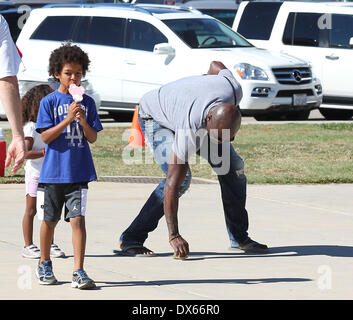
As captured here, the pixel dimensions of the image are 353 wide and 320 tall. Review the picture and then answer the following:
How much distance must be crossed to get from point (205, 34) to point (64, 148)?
1173 centimetres

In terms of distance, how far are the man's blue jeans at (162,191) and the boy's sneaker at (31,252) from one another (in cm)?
62

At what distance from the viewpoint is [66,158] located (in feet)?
21.7

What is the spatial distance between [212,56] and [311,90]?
5.85ft

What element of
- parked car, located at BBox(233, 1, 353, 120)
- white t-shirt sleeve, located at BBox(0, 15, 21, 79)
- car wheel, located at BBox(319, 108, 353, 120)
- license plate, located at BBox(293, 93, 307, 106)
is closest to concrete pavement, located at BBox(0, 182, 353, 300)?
white t-shirt sleeve, located at BBox(0, 15, 21, 79)

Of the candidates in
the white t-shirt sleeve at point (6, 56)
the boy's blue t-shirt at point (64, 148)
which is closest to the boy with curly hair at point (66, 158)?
the boy's blue t-shirt at point (64, 148)

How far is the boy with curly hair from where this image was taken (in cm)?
657

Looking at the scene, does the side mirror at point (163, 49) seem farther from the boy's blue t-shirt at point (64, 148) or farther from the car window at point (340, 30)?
the boy's blue t-shirt at point (64, 148)

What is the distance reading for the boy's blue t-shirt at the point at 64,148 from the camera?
21.7ft

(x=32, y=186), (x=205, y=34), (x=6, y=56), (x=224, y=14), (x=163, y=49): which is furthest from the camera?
(x=224, y=14)

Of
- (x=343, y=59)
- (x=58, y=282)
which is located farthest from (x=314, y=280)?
(x=343, y=59)

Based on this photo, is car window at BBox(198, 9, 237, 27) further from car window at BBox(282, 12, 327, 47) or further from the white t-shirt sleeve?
the white t-shirt sleeve

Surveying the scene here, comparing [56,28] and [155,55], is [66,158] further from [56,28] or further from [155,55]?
[56,28]

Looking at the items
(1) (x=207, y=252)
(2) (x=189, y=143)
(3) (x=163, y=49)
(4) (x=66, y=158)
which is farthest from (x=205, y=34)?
(4) (x=66, y=158)
